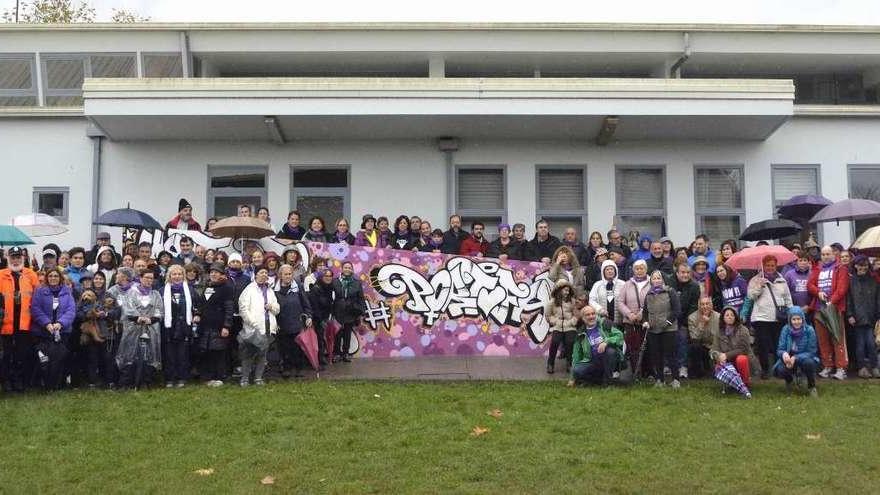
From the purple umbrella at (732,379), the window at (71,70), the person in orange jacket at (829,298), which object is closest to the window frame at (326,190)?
the window at (71,70)

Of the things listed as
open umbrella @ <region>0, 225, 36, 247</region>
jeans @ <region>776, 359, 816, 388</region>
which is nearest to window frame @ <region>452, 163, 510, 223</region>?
jeans @ <region>776, 359, 816, 388</region>

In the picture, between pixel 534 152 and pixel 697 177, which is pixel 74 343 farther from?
pixel 697 177

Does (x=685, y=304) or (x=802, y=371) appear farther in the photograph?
(x=685, y=304)

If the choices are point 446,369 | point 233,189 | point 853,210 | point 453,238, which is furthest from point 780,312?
point 233,189

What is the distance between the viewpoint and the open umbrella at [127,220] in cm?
1362

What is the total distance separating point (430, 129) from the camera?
54.0 feet

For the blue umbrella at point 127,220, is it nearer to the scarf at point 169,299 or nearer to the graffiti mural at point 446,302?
the graffiti mural at point 446,302

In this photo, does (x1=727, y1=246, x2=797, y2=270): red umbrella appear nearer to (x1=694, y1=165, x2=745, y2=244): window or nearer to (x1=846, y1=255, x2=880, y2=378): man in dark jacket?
(x1=846, y1=255, x2=880, y2=378): man in dark jacket

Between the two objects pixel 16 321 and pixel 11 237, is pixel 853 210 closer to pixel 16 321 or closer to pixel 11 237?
pixel 16 321

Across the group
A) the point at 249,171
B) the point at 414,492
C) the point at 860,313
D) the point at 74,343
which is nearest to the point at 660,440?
the point at 414,492

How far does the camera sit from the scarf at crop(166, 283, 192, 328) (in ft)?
35.7

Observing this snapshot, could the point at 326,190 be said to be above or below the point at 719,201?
above

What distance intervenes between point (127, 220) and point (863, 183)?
14.3m

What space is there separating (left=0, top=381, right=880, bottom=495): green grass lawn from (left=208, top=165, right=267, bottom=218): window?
673cm
